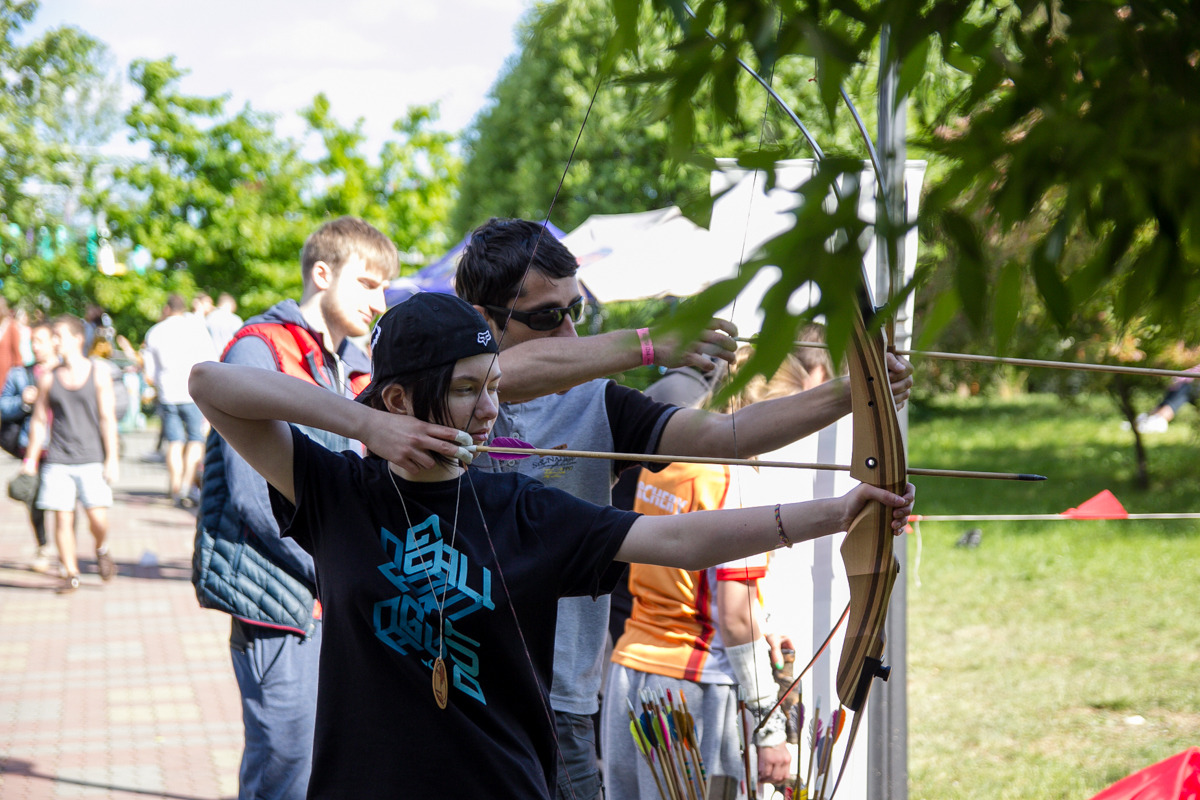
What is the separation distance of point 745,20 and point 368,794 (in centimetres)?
125

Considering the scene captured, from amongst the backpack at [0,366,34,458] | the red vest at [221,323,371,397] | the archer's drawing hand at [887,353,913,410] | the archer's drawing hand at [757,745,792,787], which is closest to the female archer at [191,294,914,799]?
the archer's drawing hand at [887,353,913,410]

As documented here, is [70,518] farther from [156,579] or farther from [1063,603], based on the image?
[1063,603]

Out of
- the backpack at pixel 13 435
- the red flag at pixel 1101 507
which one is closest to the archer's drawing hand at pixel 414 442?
the red flag at pixel 1101 507

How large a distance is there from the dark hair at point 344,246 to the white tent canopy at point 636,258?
4.15 feet

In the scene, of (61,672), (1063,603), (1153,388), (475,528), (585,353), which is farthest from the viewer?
(1153,388)

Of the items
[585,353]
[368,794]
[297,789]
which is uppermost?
[585,353]

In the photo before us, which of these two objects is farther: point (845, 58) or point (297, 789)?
point (297, 789)

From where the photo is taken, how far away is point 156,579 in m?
8.03

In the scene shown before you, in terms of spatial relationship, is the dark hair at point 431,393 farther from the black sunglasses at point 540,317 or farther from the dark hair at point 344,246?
the dark hair at point 344,246

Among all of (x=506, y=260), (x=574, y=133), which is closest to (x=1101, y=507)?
(x=506, y=260)

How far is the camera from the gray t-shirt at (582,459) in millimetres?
2266

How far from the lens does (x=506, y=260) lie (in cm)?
229

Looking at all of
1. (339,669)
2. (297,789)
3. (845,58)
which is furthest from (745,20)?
(297,789)

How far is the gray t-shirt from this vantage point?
2.27 m
